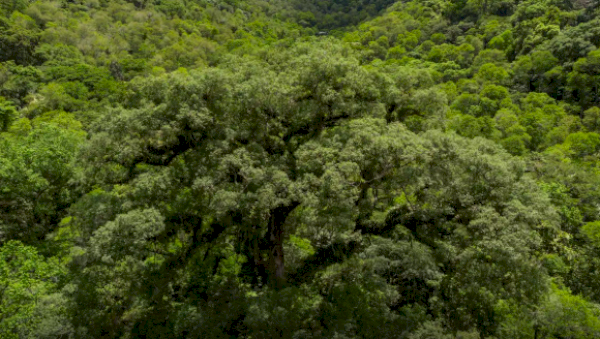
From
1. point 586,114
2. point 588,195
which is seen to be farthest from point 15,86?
point 586,114

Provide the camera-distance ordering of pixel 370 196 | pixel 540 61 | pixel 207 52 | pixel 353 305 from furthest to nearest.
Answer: pixel 207 52 < pixel 540 61 < pixel 370 196 < pixel 353 305

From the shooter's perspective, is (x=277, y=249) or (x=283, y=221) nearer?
(x=283, y=221)

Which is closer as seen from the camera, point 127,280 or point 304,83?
point 127,280

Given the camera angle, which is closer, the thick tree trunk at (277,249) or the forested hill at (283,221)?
the forested hill at (283,221)

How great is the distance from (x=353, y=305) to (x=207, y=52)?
67.7 metres

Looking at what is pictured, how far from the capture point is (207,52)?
241ft

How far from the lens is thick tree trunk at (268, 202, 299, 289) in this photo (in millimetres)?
14188

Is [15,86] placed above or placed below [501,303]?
below

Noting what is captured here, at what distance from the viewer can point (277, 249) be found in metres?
14.6

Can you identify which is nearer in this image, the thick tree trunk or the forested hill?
the forested hill

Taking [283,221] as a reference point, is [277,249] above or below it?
below

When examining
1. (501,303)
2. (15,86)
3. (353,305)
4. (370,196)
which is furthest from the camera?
(15,86)

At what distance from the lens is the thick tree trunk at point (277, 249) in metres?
14.2

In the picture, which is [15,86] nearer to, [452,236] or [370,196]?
[370,196]
